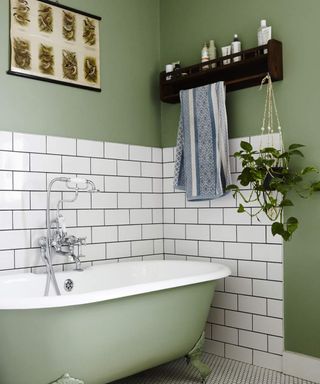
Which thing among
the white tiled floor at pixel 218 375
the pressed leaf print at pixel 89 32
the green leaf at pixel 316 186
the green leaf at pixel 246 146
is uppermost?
the pressed leaf print at pixel 89 32

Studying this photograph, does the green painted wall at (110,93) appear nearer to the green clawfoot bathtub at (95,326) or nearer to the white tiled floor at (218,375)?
the green clawfoot bathtub at (95,326)

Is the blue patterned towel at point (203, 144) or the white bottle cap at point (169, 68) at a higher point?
the white bottle cap at point (169, 68)

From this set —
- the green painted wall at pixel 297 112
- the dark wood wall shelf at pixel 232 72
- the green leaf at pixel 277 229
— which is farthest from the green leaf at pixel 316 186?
the dark wood wall shelf at pixel 232 72

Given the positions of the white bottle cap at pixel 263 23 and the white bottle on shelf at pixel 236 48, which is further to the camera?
the white bottle on shelf at pixel 236 48

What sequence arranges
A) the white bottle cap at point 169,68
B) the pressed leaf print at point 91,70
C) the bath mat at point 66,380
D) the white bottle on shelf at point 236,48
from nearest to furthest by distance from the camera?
the bath mat at point 66,380 → the white bottle on shelf at point 236,48 → the pressed leaf print at point 91,70 → the white bottle cap at point 169,68

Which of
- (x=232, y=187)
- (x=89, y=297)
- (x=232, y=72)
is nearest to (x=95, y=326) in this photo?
(x=89, y=297)

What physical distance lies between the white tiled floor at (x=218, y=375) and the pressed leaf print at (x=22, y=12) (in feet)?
7.21

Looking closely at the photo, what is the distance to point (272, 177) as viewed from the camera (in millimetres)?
2912

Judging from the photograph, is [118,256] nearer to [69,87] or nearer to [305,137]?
[69,87]

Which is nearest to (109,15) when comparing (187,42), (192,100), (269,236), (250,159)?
A: (187,42)

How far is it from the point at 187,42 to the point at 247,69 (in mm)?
600

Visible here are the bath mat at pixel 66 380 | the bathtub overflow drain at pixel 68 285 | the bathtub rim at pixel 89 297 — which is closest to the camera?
the bathtub rim at pixel 89 297

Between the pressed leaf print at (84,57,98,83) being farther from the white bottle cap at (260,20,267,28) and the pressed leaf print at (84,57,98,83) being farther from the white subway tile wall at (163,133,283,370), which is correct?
the white bottle cap at (260,20,267,28)

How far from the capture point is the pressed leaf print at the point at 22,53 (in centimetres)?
301
